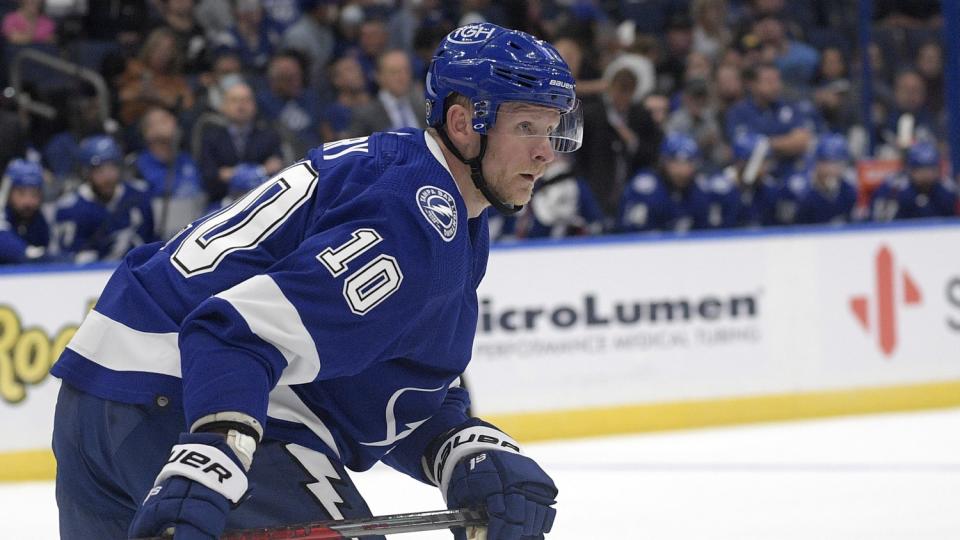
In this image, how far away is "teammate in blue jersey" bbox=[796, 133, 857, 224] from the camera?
305 inches

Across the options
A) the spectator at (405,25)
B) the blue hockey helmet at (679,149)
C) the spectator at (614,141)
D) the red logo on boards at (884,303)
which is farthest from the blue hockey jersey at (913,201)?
the spectator at (405,25)

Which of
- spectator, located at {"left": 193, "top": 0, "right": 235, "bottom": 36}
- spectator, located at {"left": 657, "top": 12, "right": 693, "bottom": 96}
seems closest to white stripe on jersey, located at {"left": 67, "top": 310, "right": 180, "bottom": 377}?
spectator, located at {"left": 193, "top": 0, "right": 235, "bottom": 36}

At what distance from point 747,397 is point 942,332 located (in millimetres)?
1073

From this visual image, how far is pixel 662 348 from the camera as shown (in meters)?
6.35

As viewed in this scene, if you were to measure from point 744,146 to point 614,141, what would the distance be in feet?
3.29

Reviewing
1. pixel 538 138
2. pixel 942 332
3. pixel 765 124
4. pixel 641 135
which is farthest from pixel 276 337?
pixel 765 124

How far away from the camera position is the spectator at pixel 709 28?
29.7 ft

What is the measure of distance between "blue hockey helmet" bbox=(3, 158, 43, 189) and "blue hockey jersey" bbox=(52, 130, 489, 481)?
410 cm

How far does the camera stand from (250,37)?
762 cm

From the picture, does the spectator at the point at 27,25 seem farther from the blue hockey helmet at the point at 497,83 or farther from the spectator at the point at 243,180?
the blue hockey helmet at the point at 497,83

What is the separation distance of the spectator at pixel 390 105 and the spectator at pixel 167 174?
850mm

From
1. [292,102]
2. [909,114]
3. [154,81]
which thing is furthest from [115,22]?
[909,114]

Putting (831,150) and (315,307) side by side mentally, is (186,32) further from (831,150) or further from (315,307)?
(315,307)

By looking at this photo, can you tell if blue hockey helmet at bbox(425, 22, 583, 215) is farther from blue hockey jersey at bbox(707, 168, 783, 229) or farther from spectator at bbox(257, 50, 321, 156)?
blue hockey jersey at bbox(707, 168, 783, 229)
